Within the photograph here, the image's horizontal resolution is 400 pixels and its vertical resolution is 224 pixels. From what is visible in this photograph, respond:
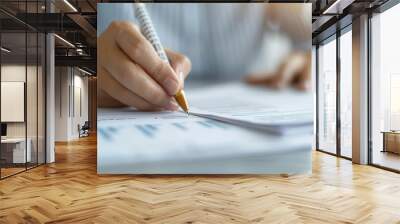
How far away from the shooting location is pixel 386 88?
297 inches

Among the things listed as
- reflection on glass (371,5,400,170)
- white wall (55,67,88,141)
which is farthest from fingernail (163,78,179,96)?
white wall (55,67,88,141)

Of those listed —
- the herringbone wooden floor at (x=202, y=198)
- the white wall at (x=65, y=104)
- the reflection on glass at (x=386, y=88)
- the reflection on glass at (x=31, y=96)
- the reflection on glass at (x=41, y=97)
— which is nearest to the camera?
the herringbone wooden floor at (x=202, y=198)

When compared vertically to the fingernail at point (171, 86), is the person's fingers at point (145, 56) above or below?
above

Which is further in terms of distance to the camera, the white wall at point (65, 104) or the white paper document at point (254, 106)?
the white wall at point (65, 104)

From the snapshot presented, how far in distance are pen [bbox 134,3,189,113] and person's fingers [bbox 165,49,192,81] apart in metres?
0.09

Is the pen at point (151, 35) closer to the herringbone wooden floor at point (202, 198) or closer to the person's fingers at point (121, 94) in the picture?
the person's fingers at point (121, 94)

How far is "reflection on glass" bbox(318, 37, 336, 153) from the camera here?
33.0 feet

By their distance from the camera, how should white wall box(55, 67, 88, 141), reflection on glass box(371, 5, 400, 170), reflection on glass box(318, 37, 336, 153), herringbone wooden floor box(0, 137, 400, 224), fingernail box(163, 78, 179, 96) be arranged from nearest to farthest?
herringbone wooden floor box(0, 137, 400, 224), fingernail box(163, 78, 179, 96), reflection on glass box(371, 5, 400, 170), reflection on glass box(318, 37, 336, 153), white wall box(55, 67, 88, 141)

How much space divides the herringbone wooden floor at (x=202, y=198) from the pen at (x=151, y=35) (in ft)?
4.33

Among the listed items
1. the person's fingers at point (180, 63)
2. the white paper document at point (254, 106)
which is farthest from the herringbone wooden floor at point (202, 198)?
the person's fingers at point (180, 63)

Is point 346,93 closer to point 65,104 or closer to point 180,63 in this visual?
point 180,63

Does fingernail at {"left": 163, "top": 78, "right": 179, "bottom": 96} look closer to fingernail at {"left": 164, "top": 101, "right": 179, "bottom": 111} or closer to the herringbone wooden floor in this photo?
fingernail at {"left": 164, "top": 101, "right": 179, "bottom": 111}

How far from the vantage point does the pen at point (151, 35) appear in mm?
6355

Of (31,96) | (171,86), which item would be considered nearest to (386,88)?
(171,86)
